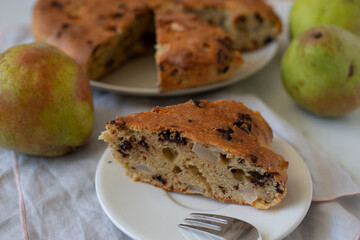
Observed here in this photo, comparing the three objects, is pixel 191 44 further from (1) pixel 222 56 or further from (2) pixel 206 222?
(2) pixel 206 222

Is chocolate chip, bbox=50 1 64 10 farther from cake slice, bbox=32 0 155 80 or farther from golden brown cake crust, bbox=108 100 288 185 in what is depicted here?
golden brown cake crust, bbox=108 100 288 185

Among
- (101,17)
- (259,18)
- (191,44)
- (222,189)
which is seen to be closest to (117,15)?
(101,17)

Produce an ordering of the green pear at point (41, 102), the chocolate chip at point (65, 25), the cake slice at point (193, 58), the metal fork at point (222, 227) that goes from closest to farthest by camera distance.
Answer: the metal fork at point (222, 227)
the green pear at point (41, 102)
the cake slice at point (193, 58)
the chocolate chip at point (65, 25)

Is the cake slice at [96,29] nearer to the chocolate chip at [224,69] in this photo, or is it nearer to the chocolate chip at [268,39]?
the chocolate chip at [224,69]

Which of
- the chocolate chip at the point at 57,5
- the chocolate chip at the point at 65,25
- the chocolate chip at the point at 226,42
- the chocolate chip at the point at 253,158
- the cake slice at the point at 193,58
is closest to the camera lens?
the chocolate chip at the point at 253,158

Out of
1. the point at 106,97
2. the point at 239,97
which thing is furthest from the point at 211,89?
the point at 106,97

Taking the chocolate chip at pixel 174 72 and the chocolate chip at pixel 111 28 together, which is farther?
the chocolate chip at pixel 111 28

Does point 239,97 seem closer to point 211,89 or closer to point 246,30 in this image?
point 211,89

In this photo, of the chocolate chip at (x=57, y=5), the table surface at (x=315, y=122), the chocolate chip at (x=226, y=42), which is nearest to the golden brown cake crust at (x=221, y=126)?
the table surface at (x=315, y=122)
